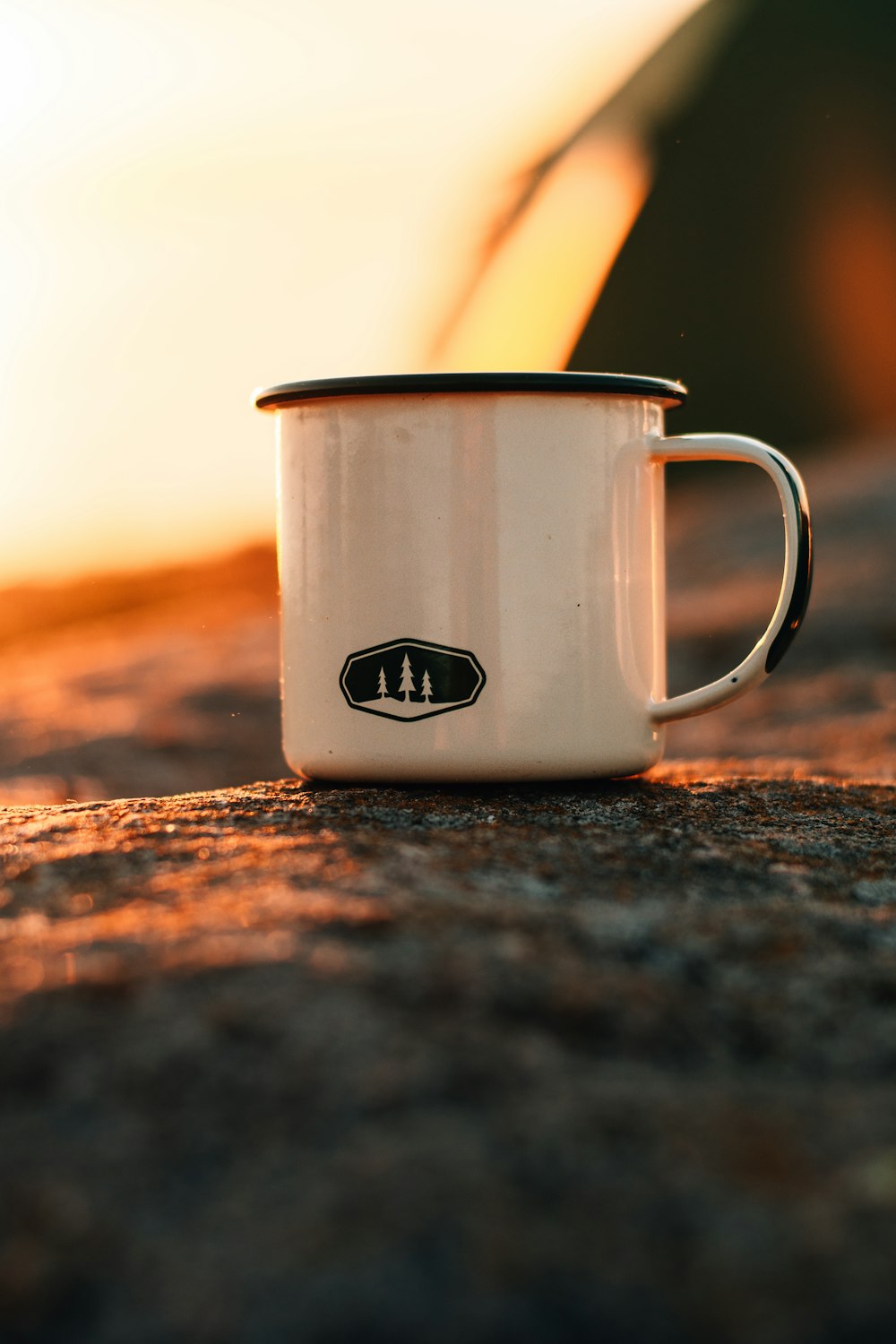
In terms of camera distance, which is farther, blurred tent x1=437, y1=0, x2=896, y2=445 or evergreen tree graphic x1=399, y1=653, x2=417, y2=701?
blurred tent x1=437, y1=0, x2=896, y2=445

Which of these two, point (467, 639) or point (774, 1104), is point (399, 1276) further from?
point (467, 639)

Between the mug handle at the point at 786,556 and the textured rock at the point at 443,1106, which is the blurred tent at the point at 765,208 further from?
the textured rock at the point at 443,1106

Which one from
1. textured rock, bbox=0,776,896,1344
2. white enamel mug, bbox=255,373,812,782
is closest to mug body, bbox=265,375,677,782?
white enamel mug, bbox=255,373,812,782

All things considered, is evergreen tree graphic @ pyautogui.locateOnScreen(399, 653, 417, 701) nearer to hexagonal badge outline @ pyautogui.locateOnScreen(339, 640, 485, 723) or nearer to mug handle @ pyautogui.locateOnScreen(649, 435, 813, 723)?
hexagonal badge outline @ pyautogui.locateOnScreen(339, 640, 485, 723)

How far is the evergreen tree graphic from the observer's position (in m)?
1.17

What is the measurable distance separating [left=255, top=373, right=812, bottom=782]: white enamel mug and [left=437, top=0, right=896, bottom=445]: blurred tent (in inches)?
197

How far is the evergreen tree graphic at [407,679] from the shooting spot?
1.17m

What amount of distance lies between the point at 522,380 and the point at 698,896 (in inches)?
20.4

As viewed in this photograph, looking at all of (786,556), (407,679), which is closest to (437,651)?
(407,679)

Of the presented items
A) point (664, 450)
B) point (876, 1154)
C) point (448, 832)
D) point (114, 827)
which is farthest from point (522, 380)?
point (876, 1154)

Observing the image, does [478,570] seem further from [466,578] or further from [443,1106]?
[443,1106]

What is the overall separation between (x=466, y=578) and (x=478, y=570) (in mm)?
13

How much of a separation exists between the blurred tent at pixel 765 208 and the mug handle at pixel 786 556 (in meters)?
4.96

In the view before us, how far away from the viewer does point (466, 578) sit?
1.17 meters
